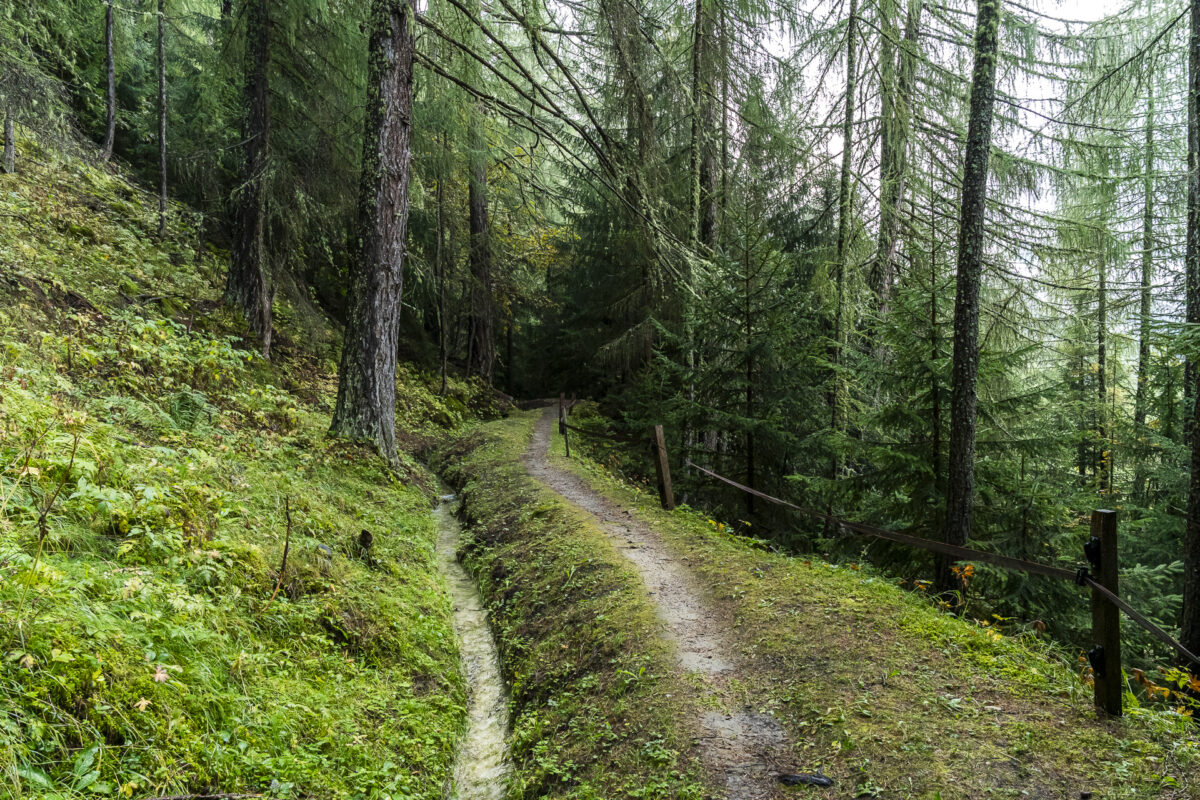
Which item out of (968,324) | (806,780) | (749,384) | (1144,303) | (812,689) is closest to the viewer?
(806,780)

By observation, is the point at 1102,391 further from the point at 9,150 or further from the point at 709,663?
the point at 9,150

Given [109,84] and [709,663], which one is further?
[109,84]

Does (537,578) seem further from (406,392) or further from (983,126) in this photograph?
(406,392)

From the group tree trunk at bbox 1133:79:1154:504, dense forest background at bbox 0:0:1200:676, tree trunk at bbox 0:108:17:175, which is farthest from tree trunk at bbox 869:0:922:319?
tree trunk at bbox 0:108:17:175

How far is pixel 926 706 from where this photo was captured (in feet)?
12.2

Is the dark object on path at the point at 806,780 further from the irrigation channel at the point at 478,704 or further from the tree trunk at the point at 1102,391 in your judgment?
the tree trunk at the point at 1102,391

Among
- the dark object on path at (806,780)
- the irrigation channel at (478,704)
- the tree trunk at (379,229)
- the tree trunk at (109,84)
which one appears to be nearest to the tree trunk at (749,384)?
the irrigation channel at (478,704)

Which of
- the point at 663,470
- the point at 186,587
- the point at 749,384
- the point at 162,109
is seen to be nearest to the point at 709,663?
the point at 186,587

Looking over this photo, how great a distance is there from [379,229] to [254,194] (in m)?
4.35

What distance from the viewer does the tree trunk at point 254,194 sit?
11406mm

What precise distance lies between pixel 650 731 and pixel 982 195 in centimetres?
712

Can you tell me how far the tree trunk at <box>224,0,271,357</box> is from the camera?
1141 cm

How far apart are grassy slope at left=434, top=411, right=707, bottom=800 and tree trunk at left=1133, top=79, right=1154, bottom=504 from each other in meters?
8.24

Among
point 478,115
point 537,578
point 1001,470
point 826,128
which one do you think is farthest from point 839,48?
point 537,578
